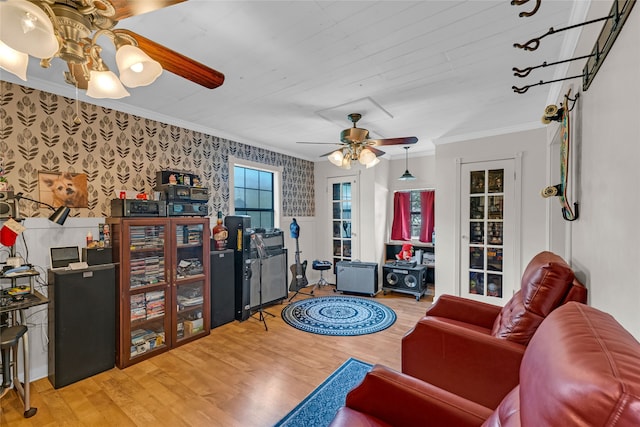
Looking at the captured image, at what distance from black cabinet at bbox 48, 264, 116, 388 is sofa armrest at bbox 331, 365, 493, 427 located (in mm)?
2297

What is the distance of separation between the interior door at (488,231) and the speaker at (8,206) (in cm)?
450

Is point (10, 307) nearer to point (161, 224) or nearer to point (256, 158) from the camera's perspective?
point (161, 224)

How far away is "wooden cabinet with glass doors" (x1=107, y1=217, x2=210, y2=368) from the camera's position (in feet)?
8.41

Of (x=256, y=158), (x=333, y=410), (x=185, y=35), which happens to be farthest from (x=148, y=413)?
(x=256, y=158)

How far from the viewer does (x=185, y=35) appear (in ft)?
5.79

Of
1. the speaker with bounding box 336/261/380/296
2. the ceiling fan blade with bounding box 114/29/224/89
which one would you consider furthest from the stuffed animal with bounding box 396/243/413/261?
the ceiling fan blade with bounding box 114/29/224/89

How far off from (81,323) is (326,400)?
204 cm

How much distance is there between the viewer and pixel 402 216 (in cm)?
517

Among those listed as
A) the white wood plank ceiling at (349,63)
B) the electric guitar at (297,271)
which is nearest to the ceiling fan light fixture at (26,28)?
the white wood plank ceiling at (349,63)

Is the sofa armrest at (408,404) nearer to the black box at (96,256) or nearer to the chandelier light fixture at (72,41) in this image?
the chandelier light fixture at (72,41)

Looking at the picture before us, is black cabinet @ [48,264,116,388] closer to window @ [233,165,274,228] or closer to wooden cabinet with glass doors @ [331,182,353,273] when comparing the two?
window @ [233,165,274,228]

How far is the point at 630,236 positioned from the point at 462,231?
3092 mm

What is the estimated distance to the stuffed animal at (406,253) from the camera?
4.97 meters

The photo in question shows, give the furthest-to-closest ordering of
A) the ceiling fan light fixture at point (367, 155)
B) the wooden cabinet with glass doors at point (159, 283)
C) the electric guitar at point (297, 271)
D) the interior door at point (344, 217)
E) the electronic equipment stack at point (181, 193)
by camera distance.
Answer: the interior door at point (344, 217) → the electric guitar at point (297, 271) → the electronic equipment stack at point (181, 193) → the ceiling fan light fixture at point (367, 155) → the wooden cabinet with glass doors at point (159, 283)
